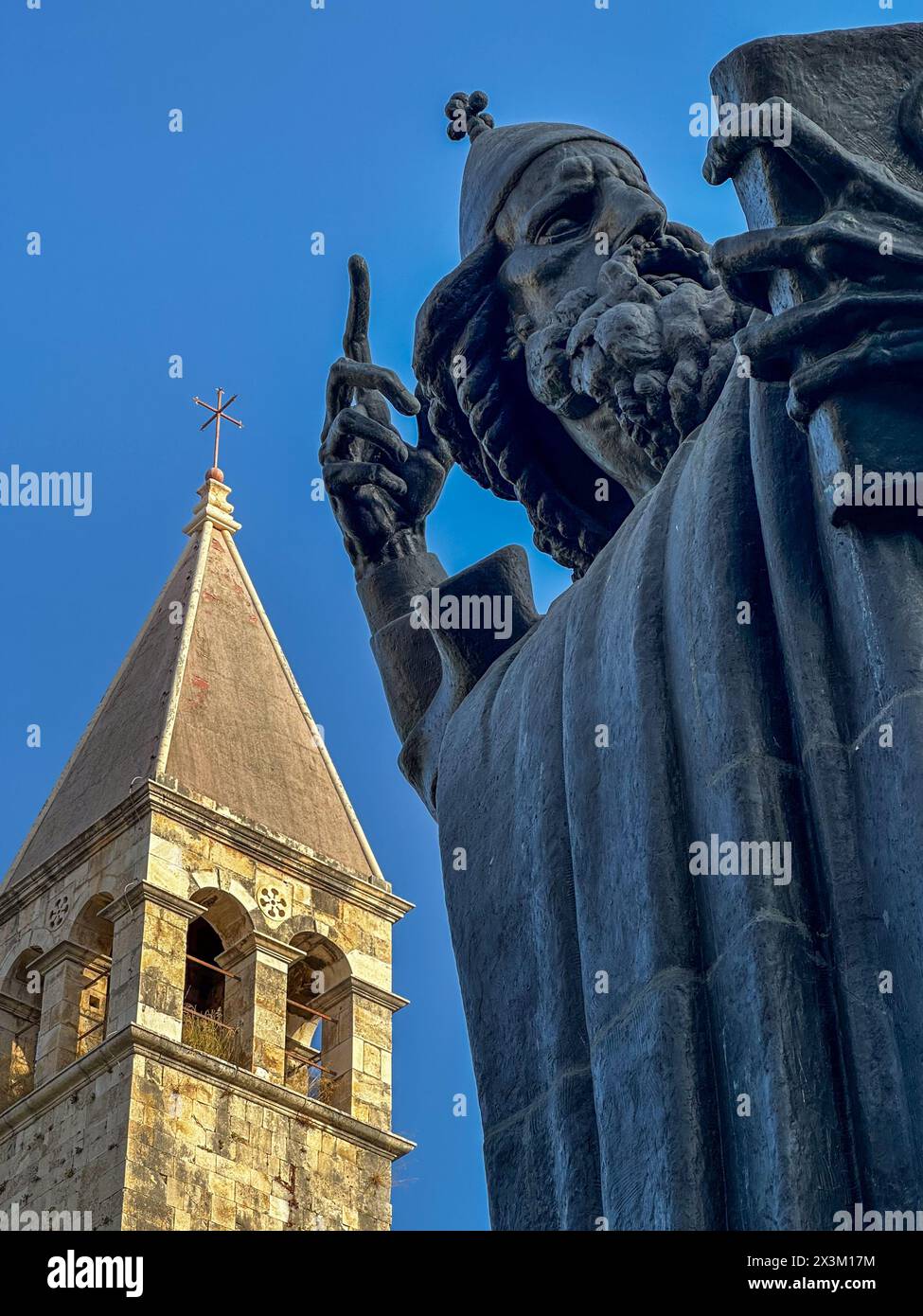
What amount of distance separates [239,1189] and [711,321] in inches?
1281

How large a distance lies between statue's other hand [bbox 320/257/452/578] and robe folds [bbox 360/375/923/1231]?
0.95 meters

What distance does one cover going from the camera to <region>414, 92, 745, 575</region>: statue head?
20.7 ft

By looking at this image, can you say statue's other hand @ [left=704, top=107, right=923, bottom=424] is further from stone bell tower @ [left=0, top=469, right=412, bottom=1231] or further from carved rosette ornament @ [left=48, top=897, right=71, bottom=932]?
carved rosette ornament @ [left=48, top=897, right=71, bottom=932]

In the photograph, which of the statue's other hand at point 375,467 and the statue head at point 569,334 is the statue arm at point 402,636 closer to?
the statue's other hand at point 375,467

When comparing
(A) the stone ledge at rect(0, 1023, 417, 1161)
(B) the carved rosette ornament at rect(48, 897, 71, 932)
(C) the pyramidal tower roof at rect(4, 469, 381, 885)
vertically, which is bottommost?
(A) the stone ledge at rect(0, 1023, 417, 1161)

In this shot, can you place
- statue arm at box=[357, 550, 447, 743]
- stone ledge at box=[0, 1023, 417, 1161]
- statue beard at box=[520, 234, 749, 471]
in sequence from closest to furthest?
statue beard at box=[520, 234, 749, 471] < statue arm at box=[357, 550, 447, 743] < stone ledge at box=[0, 1023, 417, 1161]

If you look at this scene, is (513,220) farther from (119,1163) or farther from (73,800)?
(73,800)

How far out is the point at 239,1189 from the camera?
37656 millimetres

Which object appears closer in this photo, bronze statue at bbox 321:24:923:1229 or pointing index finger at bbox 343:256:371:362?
bronze statue at bbox 321:24:923:1229

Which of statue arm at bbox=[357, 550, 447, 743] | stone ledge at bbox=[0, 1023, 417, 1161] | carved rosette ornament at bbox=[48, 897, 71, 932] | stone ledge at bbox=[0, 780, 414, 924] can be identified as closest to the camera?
statue arm at bbox=[357, 550, 447, 743]

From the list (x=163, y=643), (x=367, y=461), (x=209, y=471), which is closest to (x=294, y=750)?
(x=163, y=643)

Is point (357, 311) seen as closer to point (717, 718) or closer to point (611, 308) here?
point (611, 308)

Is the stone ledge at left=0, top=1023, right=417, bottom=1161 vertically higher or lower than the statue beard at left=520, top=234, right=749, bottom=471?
higher

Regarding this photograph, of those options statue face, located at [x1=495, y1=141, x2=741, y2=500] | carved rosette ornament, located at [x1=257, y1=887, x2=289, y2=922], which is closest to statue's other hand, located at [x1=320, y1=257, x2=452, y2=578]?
statue face, located at [x1=495, y1=141, x2=741, y2=500]
